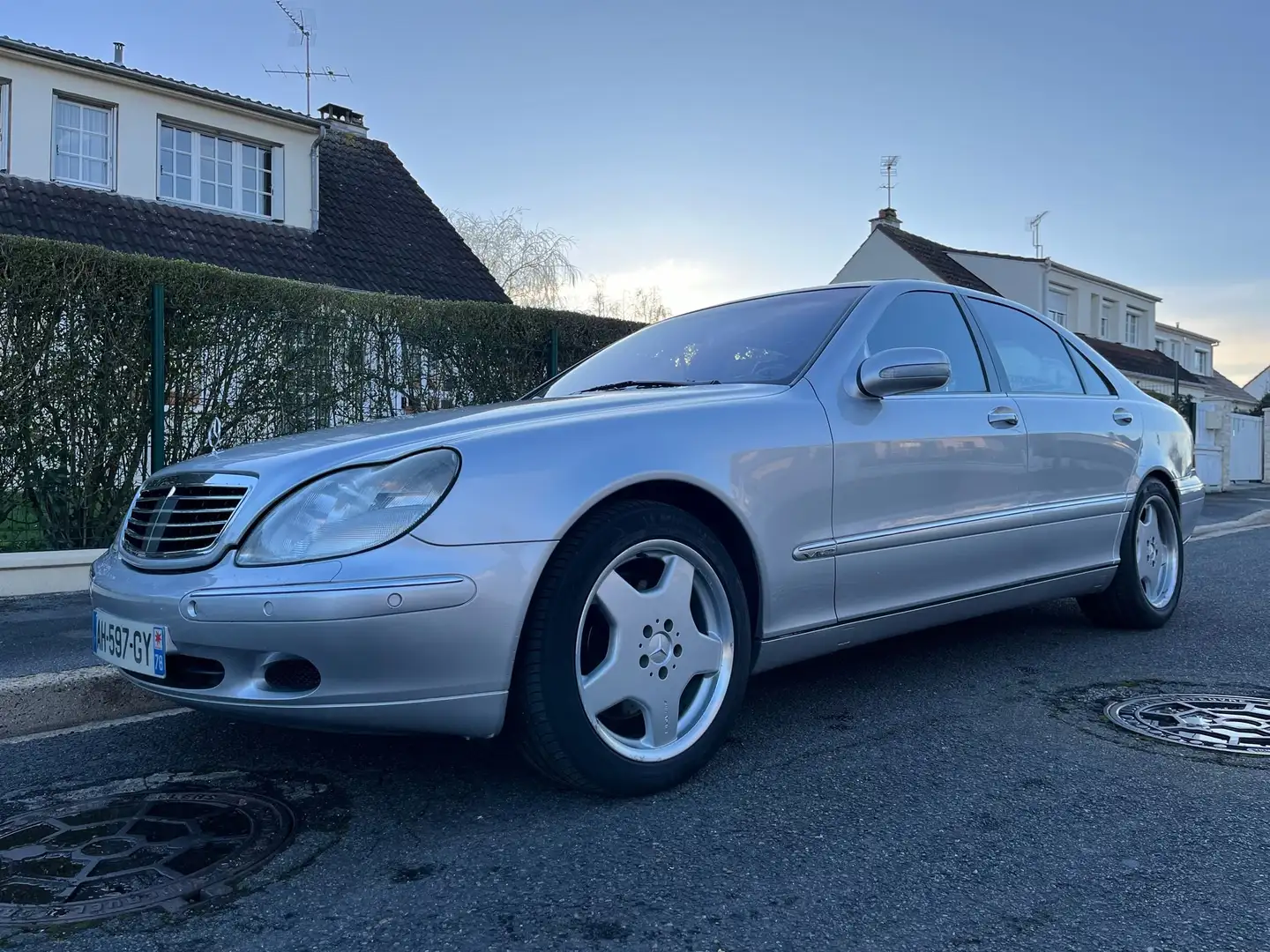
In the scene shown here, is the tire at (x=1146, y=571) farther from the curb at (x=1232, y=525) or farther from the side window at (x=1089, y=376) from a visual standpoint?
the curb at (x=1232, y=525)

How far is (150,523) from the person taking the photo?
273cm

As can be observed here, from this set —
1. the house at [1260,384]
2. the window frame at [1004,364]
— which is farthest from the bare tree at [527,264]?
the house at [1260,384]

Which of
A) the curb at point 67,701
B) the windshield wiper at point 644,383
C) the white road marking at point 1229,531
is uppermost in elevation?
the windshield wiper at point 644,383

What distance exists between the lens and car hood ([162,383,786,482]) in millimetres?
2467

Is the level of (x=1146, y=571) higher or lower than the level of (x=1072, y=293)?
lower

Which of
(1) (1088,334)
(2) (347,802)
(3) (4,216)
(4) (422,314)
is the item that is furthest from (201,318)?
(1) (1088,334)

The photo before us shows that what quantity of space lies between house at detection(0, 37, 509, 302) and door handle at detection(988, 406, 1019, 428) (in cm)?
1157

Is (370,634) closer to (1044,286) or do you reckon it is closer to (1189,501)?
(1189,501)

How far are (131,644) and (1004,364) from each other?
334 cm

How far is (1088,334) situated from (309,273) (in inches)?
944

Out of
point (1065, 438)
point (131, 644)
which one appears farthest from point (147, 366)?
point (1065, 438)

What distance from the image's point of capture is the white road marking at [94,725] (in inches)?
134

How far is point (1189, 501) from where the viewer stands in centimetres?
503

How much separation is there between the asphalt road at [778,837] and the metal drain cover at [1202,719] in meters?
0.11
